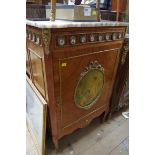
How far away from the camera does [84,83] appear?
1.36 m

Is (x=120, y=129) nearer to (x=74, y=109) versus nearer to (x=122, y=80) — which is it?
(x=122, y=80)

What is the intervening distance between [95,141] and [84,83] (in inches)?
22.3

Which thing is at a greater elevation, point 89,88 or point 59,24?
point 59,24

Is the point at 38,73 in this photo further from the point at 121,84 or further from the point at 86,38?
the point at 121,84

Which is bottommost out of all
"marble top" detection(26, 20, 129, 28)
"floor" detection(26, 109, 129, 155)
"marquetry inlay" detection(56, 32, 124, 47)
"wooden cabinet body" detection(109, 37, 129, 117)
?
"floor" detection(26, 109, 129, 155)

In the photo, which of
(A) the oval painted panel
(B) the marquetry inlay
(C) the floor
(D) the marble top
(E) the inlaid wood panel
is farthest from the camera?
(C) the floor

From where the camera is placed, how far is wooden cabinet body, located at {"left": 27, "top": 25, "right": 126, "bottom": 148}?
1.07 metres

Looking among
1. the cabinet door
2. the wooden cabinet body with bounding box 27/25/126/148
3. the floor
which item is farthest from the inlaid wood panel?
the floor

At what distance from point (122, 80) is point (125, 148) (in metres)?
0.59

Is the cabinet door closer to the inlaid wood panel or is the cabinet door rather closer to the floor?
the inlaid wood panel

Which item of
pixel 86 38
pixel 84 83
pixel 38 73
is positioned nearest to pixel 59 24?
pixel 86 38

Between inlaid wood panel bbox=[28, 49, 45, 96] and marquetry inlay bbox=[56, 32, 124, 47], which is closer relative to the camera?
marquetry inlay bbox=[56, 32, 124, 47]

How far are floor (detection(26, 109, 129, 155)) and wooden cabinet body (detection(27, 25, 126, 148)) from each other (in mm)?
148

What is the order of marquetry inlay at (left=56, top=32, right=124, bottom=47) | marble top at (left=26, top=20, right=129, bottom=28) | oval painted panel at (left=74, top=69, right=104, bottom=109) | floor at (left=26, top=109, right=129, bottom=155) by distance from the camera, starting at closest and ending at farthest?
marble top at (left=26, top=20, right=129, bottom=28) → marquetry inlay at (left=56, top=32, right=124, bottom=47) → oval painted panel at (left=74, top=69, right=104, bottom=109) → floor at (left=26, top=109, right=129, bottom=155)
